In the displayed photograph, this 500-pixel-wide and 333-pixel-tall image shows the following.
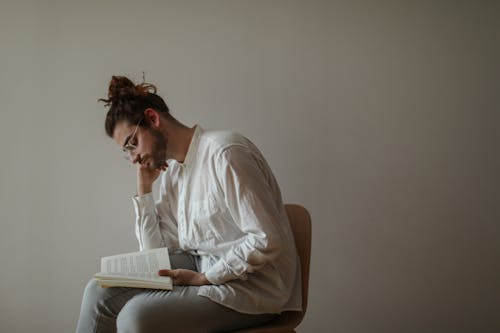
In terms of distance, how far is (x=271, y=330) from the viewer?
119 centimetres

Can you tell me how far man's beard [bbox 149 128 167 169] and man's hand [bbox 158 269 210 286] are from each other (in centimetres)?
35

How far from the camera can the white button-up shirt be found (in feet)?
3.83

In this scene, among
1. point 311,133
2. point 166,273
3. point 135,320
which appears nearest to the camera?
point 135,320

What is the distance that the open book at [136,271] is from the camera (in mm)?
1181

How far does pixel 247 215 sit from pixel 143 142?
42cm

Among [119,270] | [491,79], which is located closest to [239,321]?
[119,270]

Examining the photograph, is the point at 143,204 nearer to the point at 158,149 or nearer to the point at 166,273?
the point at 158,149

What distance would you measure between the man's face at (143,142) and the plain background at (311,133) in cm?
49

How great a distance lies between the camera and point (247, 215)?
1176 millimetres

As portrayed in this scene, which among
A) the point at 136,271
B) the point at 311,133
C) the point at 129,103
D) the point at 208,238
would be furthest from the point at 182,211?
the point at 311,133

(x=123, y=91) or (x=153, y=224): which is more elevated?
(x=123, y=91)

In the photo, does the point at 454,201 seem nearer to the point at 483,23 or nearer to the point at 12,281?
the point at 483,23

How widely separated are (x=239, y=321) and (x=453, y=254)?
0.98m

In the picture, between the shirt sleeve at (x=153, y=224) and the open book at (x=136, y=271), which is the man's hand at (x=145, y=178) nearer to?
the shirt sleeve at (x=153, y=224)
